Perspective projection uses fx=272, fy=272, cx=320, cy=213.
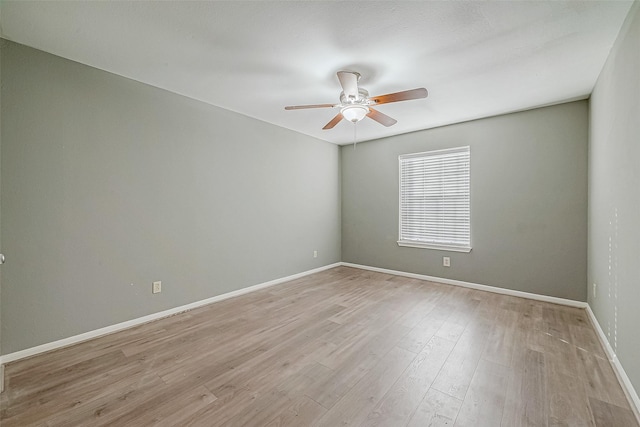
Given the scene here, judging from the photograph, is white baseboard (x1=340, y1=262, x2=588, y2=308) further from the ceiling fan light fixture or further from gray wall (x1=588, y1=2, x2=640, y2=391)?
the ceiling fan light fixture

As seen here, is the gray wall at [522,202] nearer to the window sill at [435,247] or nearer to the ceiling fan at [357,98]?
the window sill at [435,247]

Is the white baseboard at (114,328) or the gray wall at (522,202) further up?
the gray wall at (522,202)

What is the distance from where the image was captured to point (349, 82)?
7.53 ft

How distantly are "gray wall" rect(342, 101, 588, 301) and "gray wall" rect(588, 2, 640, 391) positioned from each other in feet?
1.49

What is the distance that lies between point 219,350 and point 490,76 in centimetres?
345

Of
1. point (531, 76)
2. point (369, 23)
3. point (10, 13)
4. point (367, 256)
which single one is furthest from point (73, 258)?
point (531, 76)

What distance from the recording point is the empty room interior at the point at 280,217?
170 centimetres

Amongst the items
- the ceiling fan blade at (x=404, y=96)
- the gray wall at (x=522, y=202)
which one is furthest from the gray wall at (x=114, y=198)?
the gray wall at (x=522, y=202)

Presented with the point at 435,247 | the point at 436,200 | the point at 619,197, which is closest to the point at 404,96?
the point at 619,197

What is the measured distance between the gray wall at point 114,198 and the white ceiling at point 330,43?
0.30 m

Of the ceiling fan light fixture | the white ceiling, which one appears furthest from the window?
the ceiling fan light fixture

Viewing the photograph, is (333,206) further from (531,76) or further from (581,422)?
(581,422)

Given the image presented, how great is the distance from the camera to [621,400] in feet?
5.40

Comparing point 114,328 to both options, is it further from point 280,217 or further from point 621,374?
point 621,374
